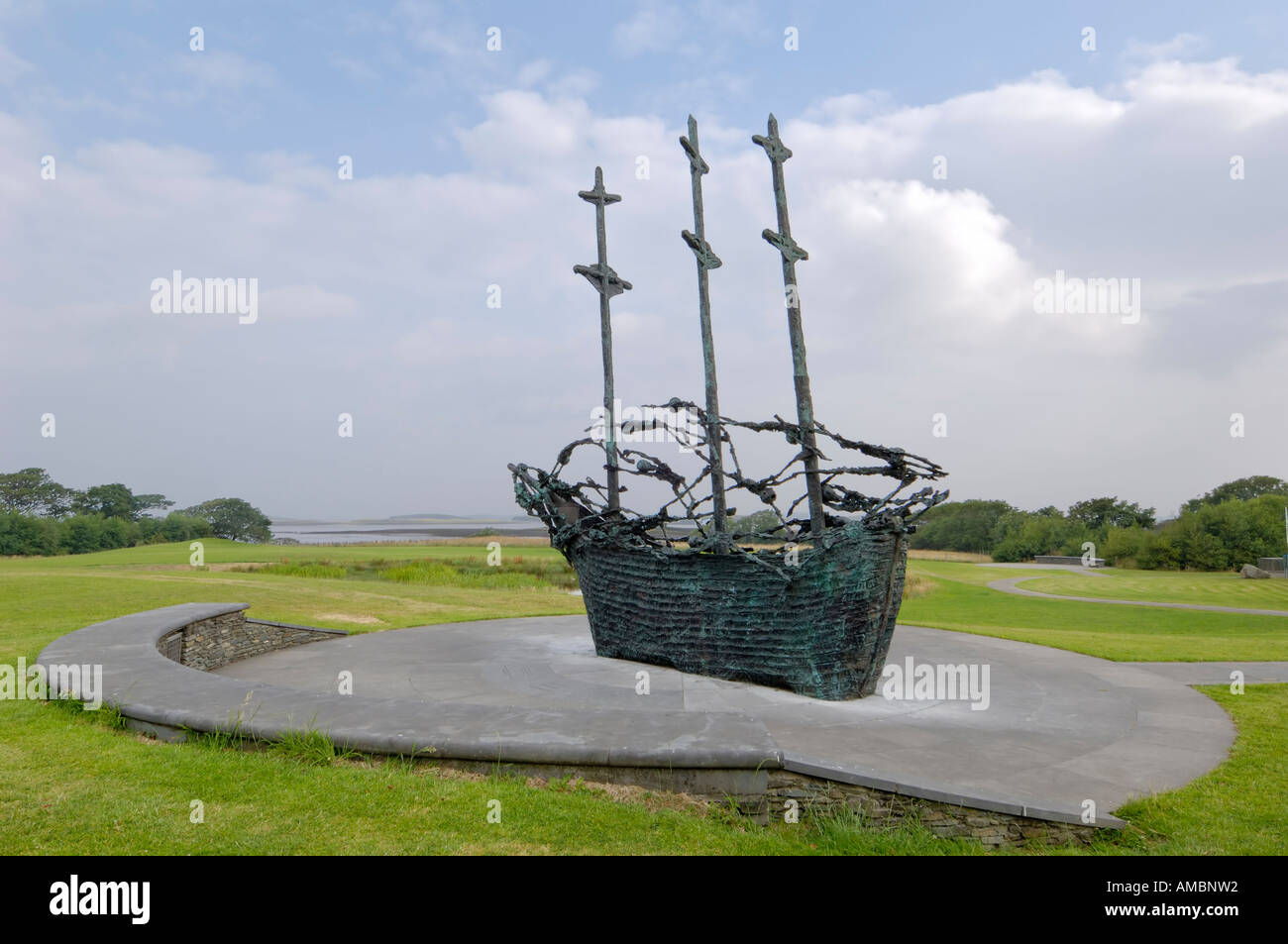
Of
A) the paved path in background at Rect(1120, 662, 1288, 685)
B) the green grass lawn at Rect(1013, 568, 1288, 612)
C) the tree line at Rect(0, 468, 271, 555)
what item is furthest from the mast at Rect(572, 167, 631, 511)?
the tree line at Rect(0, 468, 271, 555)

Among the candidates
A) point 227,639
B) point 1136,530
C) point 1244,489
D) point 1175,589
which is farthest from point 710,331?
point 1244,489

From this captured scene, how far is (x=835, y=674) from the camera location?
8531mm

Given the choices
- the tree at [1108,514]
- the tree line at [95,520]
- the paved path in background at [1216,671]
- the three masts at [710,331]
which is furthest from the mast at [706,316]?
the tree at [1108,514]

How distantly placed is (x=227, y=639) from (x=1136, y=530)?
197 feet

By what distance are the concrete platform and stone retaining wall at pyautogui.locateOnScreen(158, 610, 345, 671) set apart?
448 mm

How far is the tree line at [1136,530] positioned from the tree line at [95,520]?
5148cm

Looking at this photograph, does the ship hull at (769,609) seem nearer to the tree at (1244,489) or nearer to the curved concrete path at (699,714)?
the curved concrete path at (699,714)

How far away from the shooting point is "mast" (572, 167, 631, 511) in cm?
1120

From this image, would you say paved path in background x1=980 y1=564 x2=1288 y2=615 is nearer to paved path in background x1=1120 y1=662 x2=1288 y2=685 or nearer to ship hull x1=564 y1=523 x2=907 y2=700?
paved path in background x1=1120 y1=662 x2=1288 y2=685

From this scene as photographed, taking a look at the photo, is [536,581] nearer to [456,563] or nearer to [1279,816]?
[456,563]

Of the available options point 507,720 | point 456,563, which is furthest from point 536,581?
point 507,720

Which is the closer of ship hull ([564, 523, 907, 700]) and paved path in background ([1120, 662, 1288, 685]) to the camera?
ship hull ([564, 523, 907, 700])

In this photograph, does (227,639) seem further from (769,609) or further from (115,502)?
(115,502)
